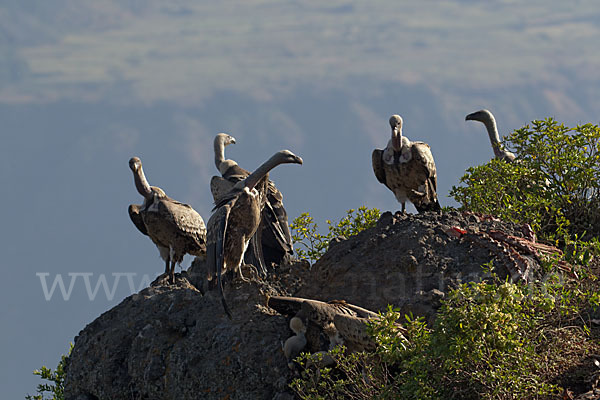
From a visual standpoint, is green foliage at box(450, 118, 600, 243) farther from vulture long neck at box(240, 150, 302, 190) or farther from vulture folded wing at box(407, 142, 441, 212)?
vulture long neck at box(240, 150, 302, 190)

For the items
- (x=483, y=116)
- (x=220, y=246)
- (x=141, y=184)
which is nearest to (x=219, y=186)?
(x=141, y=184)

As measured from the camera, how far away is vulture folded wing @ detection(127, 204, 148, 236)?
13.2 meters

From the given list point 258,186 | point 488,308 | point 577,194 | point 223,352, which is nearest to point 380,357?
point 488,308

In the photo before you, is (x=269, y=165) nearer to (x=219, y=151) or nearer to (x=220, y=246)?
(x=220, y=246)

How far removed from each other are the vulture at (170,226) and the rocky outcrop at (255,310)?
1.45 m

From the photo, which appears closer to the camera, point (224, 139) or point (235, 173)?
point (235, 173)

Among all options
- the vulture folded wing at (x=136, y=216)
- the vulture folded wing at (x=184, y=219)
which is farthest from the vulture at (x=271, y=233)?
the vulture folded wing at (x=136, y=216)

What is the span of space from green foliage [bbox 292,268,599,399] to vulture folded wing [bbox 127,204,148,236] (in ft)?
16.9

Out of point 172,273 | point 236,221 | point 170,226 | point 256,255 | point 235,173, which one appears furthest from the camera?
point 235,173

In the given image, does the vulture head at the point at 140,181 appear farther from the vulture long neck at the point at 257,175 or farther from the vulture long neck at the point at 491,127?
the vulture long neck at the point at 491,127

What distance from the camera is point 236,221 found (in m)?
11.0

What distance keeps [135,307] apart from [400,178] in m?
4.38

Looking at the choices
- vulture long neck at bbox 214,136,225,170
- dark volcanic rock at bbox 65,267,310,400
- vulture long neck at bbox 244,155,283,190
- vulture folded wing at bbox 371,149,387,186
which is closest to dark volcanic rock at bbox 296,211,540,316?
dark volcanic rock at bbox 65,267,310,400

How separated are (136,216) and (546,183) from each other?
21.1 ft
